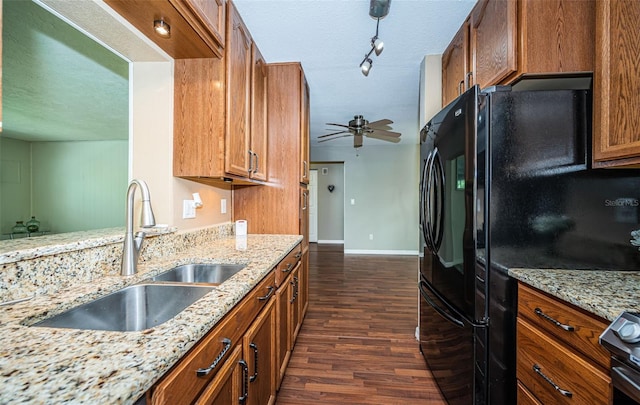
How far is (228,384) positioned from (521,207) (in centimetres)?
142

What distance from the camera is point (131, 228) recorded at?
1.08m

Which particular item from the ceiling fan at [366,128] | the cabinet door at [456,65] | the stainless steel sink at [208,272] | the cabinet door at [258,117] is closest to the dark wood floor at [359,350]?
the stainless steel sink at [208,272]

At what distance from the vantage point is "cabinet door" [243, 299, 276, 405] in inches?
42.5

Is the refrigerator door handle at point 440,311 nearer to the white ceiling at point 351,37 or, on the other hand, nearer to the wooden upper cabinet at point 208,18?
the white ceiling at point 351,37

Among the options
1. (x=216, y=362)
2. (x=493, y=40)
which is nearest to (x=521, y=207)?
(x=493, y=40)

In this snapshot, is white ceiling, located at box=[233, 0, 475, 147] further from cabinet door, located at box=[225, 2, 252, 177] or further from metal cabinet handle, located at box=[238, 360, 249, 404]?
metal cabinet handle, located at box=[238, 360, 249, 404]

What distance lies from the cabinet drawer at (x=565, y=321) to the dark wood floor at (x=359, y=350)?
3.03ft

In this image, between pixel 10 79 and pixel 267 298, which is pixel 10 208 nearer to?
pixel 10 79

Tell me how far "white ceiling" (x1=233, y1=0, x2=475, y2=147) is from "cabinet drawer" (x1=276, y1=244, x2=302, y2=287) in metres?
1.61

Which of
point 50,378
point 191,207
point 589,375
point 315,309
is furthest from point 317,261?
point 50,378

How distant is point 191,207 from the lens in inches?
68.9

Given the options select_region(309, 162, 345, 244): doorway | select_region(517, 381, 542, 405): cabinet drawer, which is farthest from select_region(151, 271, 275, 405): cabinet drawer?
select_region(309, 162, 345, 244): doorway

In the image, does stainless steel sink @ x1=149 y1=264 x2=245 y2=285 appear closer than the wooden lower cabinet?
No

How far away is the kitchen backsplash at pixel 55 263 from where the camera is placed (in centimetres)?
81
